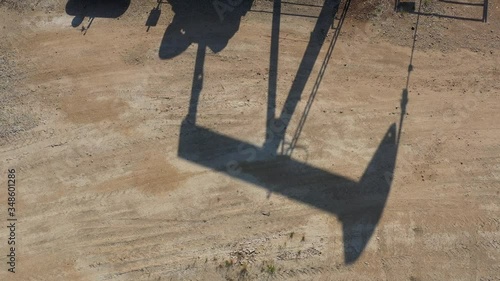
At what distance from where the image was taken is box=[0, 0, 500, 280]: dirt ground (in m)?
12.9

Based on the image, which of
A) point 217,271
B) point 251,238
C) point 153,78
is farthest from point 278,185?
point 153,78

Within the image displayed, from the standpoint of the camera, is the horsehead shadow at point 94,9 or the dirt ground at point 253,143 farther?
the horsehead shadow at point 94,9

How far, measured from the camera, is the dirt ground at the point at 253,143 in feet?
42.4

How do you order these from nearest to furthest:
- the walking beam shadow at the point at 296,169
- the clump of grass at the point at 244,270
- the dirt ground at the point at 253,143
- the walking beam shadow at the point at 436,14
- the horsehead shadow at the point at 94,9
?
the clump of grass at the point at 244,270, the dirt ground at the point at 253,143, the walking beam shadow at the point at 296,169, the walking beam shadow at the point at 436,14, the horsehead shadow at the point at 94,9

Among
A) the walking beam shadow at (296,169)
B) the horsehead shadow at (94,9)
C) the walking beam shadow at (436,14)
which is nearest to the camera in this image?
the walking beam shadow at (296,169)

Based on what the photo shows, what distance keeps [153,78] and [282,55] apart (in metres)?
4.74

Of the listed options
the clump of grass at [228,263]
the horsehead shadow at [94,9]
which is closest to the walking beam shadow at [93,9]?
the horsehead shadow at [94,9]

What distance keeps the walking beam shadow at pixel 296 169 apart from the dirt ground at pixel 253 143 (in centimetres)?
5

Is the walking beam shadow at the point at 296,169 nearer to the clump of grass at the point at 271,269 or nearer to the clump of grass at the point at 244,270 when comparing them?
the clump of grass at the point at 271,269

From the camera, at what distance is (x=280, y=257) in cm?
1289

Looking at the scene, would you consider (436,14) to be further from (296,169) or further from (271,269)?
(271,269)

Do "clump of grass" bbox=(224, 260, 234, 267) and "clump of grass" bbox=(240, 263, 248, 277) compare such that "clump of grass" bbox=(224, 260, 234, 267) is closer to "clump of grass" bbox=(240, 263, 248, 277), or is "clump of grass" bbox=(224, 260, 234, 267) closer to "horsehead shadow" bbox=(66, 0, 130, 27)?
"clump of grass" bbox=(240, 263, 248, 277)

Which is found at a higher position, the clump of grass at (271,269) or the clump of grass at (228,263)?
the clump of grass at (228,263)

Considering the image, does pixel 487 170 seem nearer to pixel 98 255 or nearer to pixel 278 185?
pixel 278 185
